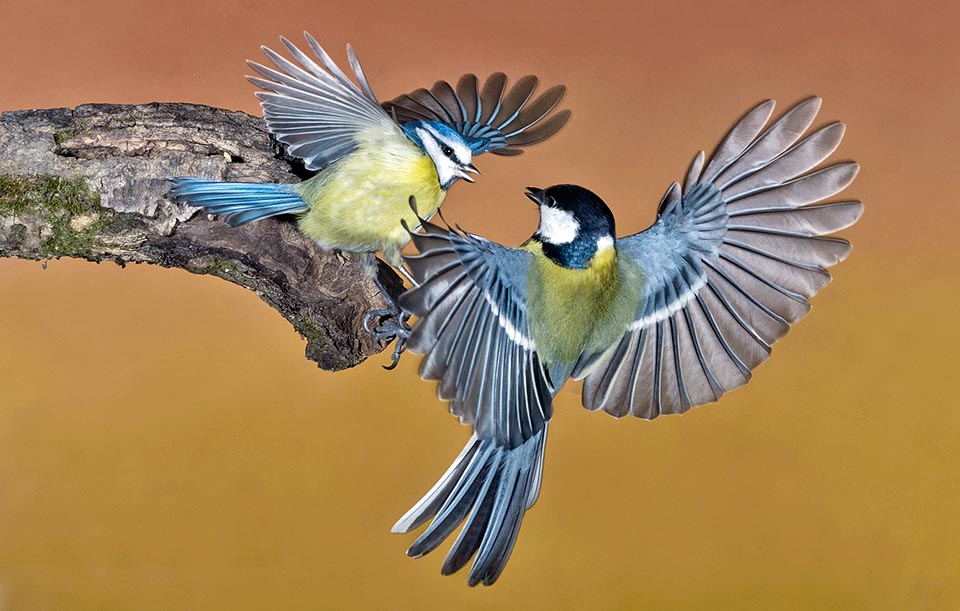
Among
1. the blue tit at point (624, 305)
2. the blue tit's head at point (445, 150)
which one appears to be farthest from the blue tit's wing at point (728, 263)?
the blue tit's head at point (445, 150)

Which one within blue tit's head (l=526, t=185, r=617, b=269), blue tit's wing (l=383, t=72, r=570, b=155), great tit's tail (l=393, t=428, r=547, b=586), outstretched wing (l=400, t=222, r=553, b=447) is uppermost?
blue tit's wing (l=383, t=72, r=570, b=155)

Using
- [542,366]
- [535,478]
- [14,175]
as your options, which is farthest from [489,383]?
[14,175]

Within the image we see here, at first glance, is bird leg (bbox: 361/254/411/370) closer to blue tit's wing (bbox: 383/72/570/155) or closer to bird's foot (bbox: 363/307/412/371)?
bird's foot (bbox: 363/307/412/371)

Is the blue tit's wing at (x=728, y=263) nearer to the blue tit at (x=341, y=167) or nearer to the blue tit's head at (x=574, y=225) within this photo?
the blue tit's head at (x=574, y=225)

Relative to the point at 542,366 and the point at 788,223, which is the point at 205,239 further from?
the point at 788,223

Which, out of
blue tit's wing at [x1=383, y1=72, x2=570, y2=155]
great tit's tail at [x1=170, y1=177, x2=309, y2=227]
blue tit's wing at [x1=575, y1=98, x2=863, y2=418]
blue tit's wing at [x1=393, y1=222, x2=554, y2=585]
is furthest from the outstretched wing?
blue tit's wing at [x1=383, y1=72, x2=570, y2=155]

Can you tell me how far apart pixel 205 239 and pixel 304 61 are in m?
0.27

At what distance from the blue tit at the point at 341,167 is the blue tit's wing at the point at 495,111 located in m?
0.16

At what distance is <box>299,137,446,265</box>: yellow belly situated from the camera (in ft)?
3.94

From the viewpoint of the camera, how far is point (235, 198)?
118 centimetres

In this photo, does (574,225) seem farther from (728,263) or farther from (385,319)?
(385,319)

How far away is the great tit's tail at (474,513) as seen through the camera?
3.85 ft

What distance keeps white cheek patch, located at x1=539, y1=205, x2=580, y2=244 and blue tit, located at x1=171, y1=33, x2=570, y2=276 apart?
0.46ft

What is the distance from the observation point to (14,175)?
1193mm
